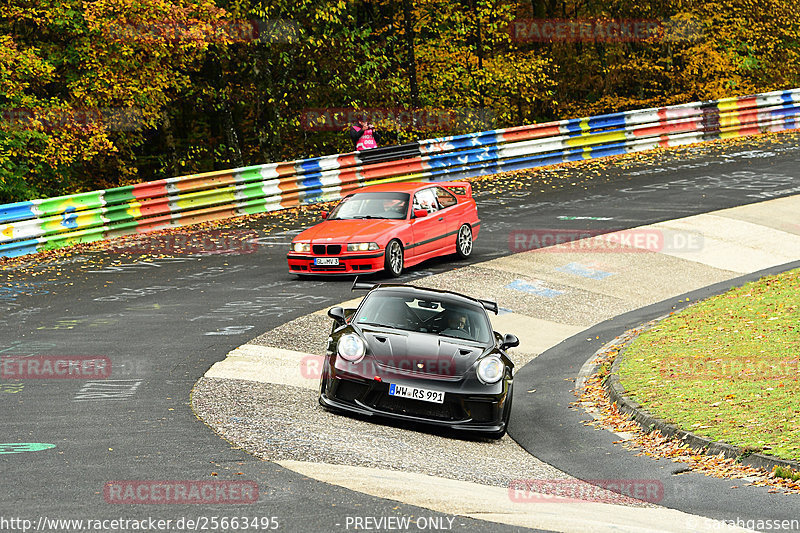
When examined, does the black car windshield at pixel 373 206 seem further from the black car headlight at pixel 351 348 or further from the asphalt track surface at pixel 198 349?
the black car headlight at pixel 351 348

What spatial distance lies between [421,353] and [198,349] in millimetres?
4001

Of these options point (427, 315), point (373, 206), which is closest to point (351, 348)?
point (427, 315)

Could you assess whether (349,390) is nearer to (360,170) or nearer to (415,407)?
(415,407)

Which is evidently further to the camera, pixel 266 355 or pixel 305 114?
pixel 305 114

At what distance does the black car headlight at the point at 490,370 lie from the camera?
10164 millimetres

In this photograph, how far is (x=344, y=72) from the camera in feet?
94.9

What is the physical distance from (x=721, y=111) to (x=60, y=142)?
65.1 ft

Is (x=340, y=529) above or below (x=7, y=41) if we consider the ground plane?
below

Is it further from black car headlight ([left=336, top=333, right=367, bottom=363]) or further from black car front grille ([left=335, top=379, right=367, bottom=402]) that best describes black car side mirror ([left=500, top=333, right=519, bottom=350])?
black car front grille ([left=335, top=379, right=367, bottom=402])

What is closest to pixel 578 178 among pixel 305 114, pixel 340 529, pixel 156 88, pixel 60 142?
pixel 305 114

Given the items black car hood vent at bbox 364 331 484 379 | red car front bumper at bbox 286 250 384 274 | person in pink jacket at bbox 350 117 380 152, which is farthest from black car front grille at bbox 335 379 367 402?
person in pink jacket at bbox 350 117 380 152

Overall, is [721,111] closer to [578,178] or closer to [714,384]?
[578,178]

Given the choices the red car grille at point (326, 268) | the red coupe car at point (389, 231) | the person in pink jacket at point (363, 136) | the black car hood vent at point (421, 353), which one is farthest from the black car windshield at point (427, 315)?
the person in pink jacket at point (363, 136)

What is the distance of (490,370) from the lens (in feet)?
33.5
